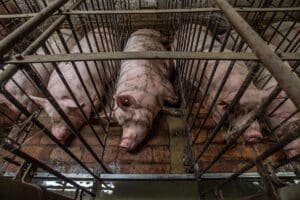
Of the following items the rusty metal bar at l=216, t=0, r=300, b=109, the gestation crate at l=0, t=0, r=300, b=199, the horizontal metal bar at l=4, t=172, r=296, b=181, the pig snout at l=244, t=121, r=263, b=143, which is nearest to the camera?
the rusty metal bar at l=216, t=0, r=300, b=109

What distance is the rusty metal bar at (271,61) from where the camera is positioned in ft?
1.74

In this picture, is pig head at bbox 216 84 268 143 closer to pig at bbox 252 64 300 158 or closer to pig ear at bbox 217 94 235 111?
pig ear at bbox 217 94 235 111

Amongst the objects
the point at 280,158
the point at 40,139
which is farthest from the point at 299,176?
the point at 40,139

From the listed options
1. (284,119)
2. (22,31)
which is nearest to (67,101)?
(22,31)

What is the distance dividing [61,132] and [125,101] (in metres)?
0.52

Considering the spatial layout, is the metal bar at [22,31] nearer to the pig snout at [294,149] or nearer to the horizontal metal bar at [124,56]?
the horizontal metal bar at [124,56]

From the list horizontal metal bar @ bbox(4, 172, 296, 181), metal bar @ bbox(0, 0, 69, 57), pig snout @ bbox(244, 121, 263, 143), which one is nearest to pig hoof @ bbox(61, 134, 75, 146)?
horizontal metal bar @ bbox(4, 172, 296, 181)

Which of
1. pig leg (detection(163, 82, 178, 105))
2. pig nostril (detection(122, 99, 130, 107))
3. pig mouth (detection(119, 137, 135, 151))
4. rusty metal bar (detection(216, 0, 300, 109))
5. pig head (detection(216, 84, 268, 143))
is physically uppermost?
pig leg (detection(163, 82, 178, 105))

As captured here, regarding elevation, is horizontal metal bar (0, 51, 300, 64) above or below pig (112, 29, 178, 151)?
below

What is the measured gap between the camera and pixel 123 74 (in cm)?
221

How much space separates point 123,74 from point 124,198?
1079 mm

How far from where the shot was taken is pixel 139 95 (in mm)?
1914

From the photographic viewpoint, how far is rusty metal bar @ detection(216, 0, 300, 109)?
1.74 feet

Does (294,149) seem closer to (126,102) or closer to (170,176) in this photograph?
(170,176)
